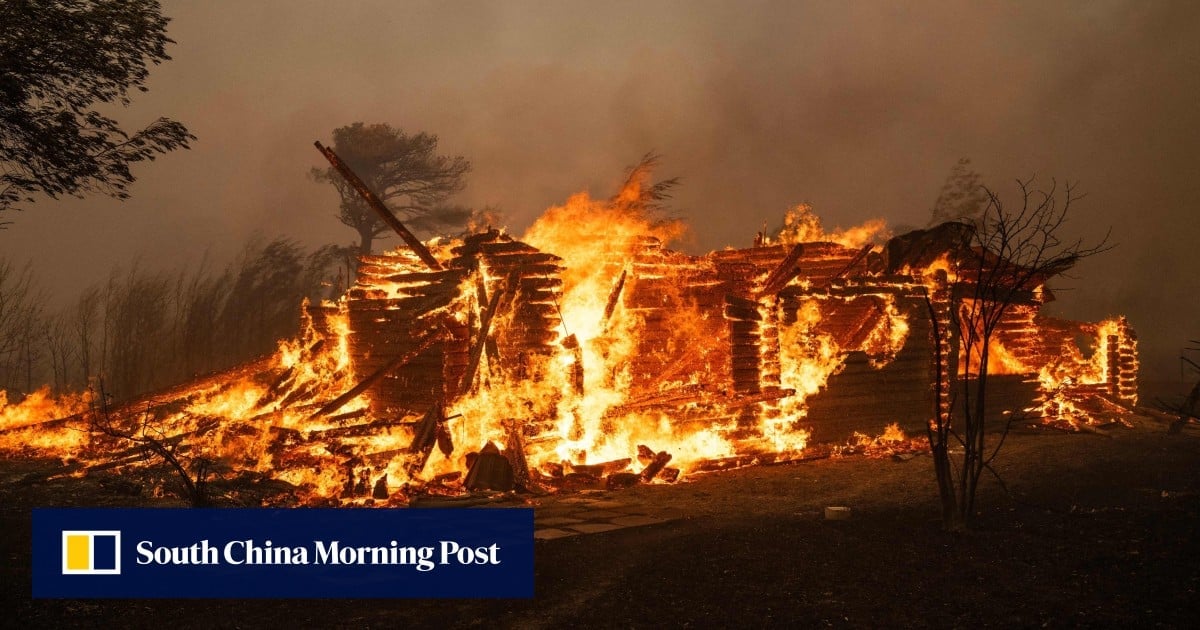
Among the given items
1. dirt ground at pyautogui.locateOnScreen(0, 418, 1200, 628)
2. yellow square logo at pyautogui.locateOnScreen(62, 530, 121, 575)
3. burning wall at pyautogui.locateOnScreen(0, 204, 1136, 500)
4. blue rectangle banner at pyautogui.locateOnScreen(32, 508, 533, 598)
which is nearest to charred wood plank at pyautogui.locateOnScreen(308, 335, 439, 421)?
burning wall at pyautogui.locateOnScreen(0, 204, 1136, 500)

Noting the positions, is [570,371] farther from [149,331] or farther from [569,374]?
[149,331]

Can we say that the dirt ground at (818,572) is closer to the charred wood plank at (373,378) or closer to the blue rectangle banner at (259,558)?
the blue rectangle banner at (259,558)

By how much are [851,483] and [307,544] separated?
25.5 feet

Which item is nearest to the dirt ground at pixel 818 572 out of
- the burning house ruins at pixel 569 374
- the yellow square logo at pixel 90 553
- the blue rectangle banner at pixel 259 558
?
the blue rectangle banner at pixel 259 558

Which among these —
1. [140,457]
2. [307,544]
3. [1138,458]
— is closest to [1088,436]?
[1138,458]

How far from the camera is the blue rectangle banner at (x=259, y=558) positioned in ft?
20.4

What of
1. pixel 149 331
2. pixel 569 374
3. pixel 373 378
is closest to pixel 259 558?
pixel 373 378

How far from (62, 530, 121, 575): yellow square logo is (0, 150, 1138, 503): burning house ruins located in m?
4.01

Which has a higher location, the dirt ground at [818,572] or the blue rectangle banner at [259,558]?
the blue rectangle banner at [259,558]

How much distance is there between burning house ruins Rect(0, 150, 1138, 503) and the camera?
1191 cm

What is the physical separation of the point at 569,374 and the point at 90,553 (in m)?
7.78

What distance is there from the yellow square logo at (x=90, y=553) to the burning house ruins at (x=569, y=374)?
4006mm

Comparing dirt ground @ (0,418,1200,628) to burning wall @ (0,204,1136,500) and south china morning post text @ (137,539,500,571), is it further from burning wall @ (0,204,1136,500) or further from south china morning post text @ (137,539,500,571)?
burning wall @ (0,204,1136,500)

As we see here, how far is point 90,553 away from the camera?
635 centimetres
